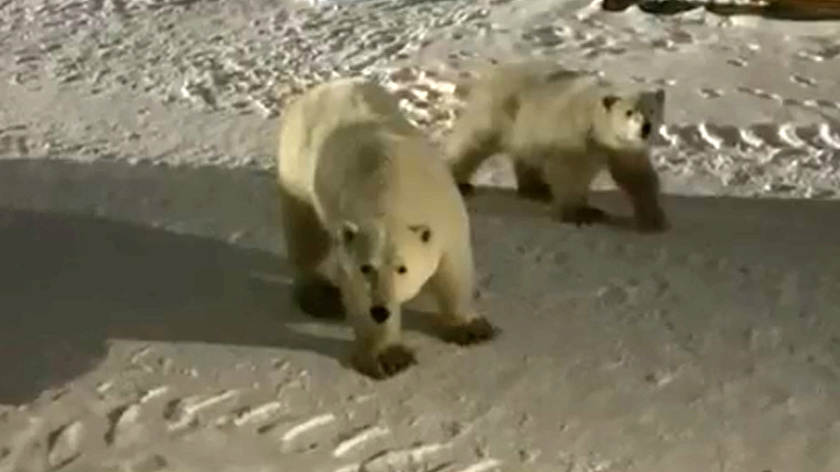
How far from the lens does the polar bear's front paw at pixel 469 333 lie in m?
1.31

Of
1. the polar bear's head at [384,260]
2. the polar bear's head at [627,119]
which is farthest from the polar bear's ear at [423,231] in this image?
the polar bear's head at [627,119]

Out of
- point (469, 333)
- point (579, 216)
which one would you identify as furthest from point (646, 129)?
point (469, 333)

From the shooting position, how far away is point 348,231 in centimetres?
121

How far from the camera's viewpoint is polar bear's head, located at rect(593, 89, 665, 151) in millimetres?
1523

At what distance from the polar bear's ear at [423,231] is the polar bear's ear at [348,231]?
0.04 m

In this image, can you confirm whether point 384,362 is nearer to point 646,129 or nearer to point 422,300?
point 422,300

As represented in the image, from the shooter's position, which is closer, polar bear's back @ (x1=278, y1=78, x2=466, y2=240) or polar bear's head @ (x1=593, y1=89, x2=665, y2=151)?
polar bear's back @ (x1=278, y1=78, x2=466, y2=240)

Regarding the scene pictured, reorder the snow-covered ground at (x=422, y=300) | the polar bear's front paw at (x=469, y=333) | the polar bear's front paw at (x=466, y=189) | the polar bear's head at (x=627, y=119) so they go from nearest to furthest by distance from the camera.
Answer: the snow-covered ground at (x=422, y=300), the polar bear's front paw at (x=469, y=333), the polar bear's head at (x=627, y=119), the polar bear's front paw at (x=466, y=189)

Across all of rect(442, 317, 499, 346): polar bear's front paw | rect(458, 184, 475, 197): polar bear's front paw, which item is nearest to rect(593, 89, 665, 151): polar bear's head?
rect(458, 184, 475, 197): polar bear's front paw

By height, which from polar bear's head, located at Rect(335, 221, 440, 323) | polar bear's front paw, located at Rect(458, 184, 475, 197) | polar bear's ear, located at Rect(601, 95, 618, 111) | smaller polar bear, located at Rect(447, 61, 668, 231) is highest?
polar bear's head, located at Rect(335, 221, 440, 323)

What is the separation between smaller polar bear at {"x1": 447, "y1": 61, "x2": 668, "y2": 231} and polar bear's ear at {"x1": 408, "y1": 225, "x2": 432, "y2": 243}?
38 centimetres

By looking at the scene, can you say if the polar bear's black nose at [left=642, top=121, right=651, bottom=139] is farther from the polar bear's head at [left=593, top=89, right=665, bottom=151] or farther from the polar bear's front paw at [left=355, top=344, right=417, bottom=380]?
the polar bear's front paw at [left=355, top=344, right=417, bottom=380]

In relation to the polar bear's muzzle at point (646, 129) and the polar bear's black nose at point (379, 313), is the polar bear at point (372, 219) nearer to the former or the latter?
the polar bear's black nose at point (379, 313)

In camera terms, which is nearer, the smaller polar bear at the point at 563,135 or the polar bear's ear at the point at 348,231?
the polar bear's ear at the point at 348,231
